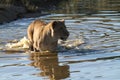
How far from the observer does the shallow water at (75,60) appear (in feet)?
32.1

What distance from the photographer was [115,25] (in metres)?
18.1

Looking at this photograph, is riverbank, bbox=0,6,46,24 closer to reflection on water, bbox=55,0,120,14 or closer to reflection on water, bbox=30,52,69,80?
reflection on water, bbox=55,0,120,14

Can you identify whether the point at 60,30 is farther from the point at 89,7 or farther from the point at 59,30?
the point at 89,7

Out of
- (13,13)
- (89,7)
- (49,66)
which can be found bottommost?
(49,66)

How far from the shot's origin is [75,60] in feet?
37.9

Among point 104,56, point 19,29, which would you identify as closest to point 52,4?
point 19,29

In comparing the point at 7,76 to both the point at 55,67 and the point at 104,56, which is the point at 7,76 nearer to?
the point at 55,67

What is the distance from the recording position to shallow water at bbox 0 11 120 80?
9789 mm

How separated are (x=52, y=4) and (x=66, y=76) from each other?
22818mm

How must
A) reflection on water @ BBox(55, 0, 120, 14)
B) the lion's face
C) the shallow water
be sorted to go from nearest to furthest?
the shallow water < the lion's face < reflection on water @ BBox(55, 0, 120, 14)

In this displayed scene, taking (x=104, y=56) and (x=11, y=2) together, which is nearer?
(x=104, y=56)

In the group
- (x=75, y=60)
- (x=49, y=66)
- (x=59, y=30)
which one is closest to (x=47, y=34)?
→ (x=59, y=30)

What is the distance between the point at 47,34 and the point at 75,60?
5.13 feet

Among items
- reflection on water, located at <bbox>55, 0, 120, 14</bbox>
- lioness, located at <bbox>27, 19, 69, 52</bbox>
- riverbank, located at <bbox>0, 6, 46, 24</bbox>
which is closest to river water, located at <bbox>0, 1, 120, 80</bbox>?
lioness, located at <bbox>27, 19, 69, 52</bbox>
